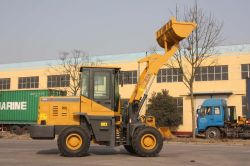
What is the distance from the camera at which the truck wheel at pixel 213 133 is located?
30.2 m

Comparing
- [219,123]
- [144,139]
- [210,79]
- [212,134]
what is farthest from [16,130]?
[144,139]

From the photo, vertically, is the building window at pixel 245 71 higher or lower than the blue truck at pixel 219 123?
higher

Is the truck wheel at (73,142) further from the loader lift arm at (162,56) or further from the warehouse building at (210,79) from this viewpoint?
the warehouse building at (210,79)

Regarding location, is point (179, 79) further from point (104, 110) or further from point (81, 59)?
point (104, 110)

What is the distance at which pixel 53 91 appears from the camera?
35219 millimetres

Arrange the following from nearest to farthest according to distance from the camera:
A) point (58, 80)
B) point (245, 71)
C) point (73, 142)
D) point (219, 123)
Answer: point (73, 142) → point (219, 123) → point (245, 71) → point (58, 80)

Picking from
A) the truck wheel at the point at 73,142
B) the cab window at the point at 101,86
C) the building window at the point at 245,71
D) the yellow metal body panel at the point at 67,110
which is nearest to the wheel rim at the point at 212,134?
the building window at the point at 245,71

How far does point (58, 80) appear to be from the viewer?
50.7 metres

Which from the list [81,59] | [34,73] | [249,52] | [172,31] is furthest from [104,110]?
[34,73]

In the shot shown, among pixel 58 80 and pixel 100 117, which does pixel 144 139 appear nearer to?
pixel 100 117

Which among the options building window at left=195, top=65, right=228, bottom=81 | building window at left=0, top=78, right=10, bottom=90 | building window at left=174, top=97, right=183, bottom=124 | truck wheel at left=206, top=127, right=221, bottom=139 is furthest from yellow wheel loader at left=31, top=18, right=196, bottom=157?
building window at left=0, top=78, right=10, bottom=90

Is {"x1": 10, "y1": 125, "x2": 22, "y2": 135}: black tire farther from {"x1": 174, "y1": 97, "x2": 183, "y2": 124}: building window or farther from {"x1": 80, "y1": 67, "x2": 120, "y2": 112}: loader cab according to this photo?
{"x1": 80, "y1": 67, "x2": 120, "y2": 112}: loader cab

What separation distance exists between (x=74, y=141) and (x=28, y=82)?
1614 inches

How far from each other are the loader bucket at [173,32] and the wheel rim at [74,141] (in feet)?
15.6
